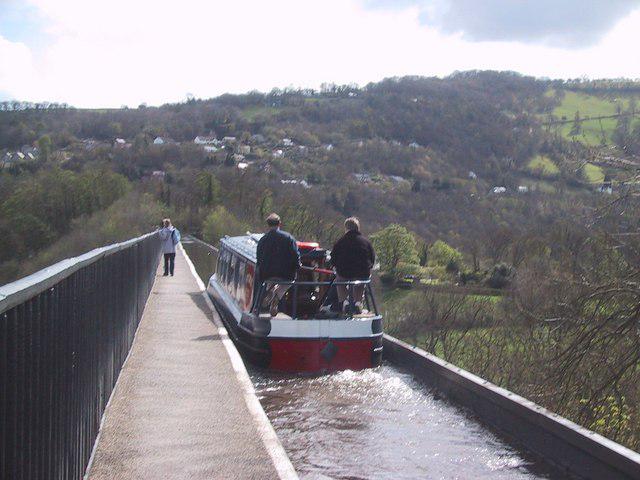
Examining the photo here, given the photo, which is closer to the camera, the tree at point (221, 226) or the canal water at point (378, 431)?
the canal water at point (378, 431)

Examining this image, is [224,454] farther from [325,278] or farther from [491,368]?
[491,368]

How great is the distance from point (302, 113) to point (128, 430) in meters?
174

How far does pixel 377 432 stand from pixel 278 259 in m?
4.36

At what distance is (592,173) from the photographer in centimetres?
1375

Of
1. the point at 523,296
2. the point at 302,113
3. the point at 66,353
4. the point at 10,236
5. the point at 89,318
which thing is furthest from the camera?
the point at 302,113

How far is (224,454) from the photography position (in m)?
6.97

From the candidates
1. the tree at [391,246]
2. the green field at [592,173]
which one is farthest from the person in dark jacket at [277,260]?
the tree at [391,246]

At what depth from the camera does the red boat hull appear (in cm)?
1341

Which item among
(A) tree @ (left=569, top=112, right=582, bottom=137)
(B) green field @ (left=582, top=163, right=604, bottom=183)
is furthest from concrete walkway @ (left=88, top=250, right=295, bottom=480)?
(A) tree @ (left=569, top=112, right=582, bottom=137)

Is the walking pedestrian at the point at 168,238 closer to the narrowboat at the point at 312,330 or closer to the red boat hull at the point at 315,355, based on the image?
the narrowboat at the point at 312,330

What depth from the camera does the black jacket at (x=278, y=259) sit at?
13.9 m

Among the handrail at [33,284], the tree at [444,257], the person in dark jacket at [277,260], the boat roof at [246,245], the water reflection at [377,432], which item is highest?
the handrail at [33,284]

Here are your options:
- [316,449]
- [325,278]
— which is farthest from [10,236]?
[316,449]

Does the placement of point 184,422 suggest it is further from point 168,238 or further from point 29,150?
point 29,150
